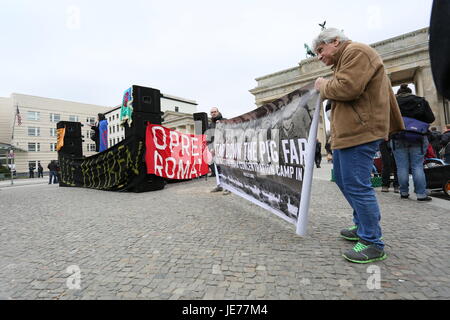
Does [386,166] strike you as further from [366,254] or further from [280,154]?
[366,254]

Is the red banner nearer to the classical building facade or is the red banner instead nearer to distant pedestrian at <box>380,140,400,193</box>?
distant pedestrian at <box>380,140,400,193</box>

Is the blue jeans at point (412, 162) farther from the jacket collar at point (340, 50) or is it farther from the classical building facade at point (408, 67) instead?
the classical building facade at point (408, 67)

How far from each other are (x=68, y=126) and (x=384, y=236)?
37.2 ft

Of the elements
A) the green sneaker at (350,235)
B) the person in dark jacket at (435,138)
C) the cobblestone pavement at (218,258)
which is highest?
the person in dark jacket at (435,138)

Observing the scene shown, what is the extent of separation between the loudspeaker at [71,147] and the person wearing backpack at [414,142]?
11.2m

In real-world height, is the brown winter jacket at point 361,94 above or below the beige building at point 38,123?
below

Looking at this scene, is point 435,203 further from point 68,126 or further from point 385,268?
point 68,126

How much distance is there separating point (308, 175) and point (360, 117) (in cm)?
64

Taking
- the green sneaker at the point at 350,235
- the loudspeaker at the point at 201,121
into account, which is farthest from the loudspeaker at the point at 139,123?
the green sneaker at the point at 350,235

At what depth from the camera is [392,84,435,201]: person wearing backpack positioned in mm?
3686

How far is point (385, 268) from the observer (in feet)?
5.44

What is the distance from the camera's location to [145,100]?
6.48 meters

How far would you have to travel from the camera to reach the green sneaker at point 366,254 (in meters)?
1.74
